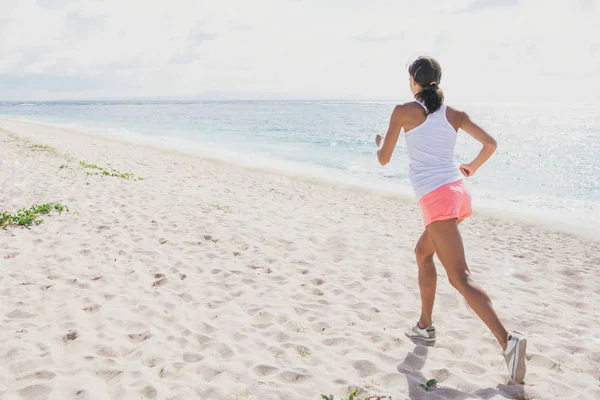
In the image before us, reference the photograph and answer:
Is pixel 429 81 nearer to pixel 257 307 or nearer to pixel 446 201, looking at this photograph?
pixel 446 201

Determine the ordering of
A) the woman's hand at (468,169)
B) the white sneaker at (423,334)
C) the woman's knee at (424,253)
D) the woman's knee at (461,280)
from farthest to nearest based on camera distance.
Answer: the white sneaker at (423,334) < the woman's knee at (424,253) < the woman's hand at (468,169) < the woman's knee at (461,280)

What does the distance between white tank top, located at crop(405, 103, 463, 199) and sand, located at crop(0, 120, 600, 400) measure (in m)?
1.51

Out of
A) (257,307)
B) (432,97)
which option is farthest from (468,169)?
(257,307)

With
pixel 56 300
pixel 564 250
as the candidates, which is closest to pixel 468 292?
pixel 56 300

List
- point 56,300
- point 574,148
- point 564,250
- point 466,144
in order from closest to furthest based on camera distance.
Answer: point 56,300, point 564,250, point 574,148, point 466,144

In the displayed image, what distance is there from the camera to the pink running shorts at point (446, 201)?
122 inches

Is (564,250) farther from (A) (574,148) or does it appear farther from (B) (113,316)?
(A) (574,148)

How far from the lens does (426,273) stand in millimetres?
3721

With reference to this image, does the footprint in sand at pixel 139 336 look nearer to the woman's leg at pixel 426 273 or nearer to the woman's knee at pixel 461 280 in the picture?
the woman's leg at pixel 426 273

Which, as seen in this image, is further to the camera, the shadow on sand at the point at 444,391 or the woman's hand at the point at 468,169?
the woman's hand at the point at 468,169

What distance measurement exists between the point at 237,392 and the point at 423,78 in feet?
8.47

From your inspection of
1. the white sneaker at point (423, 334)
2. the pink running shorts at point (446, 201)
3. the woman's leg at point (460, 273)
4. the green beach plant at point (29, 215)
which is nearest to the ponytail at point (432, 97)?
the pink running shorts at point (446, 201)

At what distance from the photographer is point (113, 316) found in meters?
4.15

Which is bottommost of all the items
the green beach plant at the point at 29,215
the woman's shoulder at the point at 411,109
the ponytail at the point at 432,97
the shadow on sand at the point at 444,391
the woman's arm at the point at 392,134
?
the shadow on sand at the point at 444,391
